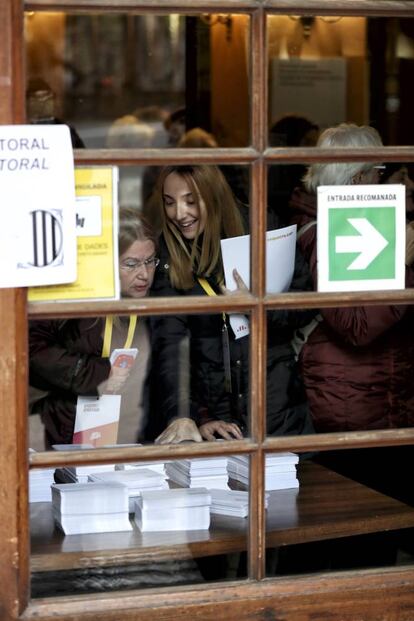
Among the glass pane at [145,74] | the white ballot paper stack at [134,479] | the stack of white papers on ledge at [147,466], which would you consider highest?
the glass pane at [145,74]

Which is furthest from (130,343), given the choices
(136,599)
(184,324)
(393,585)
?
(393,585)

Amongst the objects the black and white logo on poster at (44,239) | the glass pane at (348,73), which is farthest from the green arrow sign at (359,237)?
the glass pane at (348,73)

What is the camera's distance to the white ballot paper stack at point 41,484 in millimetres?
2223

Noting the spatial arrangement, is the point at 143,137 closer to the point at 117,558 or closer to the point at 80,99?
the point at 80,99

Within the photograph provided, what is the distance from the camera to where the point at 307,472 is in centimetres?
251

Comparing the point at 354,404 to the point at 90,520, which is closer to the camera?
the point at 90,520

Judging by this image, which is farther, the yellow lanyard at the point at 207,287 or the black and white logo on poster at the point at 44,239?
the yellow lanyard at the point at 207,287

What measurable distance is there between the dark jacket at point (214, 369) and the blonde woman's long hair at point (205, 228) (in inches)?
1.1

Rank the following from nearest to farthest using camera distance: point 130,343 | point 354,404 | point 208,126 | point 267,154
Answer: point 267,154
point 130,343
point 354,404
point 208,126

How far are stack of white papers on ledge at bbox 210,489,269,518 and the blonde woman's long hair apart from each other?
462 mm

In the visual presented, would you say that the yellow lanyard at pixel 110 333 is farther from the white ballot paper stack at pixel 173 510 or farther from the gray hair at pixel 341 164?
the gray hair at pixel 341 164

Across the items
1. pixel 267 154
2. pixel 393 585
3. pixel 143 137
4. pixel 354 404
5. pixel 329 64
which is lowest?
pixel 393 585

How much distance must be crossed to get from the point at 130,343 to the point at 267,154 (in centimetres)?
51

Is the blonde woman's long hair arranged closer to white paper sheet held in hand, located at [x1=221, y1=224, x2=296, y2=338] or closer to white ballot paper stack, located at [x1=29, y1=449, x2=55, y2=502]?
white paper sheet held in hand, located at [x1=221, y1=224, x2=296, y2=338]
